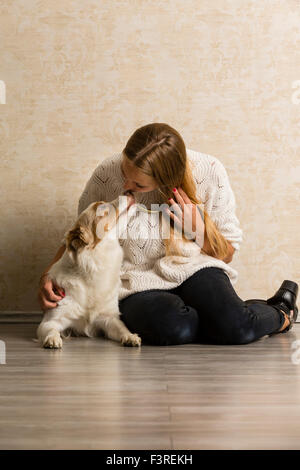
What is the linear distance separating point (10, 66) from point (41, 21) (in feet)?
0.91

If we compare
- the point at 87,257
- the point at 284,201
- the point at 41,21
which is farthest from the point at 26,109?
the point at 284,201

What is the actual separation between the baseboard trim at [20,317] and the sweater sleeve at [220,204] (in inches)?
43.4

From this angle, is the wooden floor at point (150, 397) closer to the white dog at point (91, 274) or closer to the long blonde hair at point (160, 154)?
the white dog at point (91, 274)

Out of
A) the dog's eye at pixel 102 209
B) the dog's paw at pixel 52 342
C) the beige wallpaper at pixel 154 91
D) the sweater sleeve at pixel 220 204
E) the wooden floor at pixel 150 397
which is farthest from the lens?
the beige wallpaper at pixel 154 91

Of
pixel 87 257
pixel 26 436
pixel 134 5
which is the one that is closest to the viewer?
pixel 26 436

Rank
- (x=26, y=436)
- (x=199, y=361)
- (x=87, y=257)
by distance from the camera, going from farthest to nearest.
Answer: (x=87, y=257), (x=199, y=361), (x=26, y=436)

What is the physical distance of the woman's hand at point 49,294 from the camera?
2424mm

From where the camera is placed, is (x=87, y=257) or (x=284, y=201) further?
(x=284, y=201)

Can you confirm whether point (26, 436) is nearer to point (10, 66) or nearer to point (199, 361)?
point (199, 361)

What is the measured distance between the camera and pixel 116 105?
3.01 m

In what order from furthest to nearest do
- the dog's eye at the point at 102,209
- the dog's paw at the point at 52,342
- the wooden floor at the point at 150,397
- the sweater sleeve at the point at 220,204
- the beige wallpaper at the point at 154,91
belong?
1. the beige wallpaper at the point at 154,91
2. the sweater sleeve at the point at 220,204
3. the dog's eye at the point at 102,209
4. the dog's paw at the point at 52,342
5. the wooden floor at the point at 150,397

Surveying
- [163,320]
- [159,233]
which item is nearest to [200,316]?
[163,320]

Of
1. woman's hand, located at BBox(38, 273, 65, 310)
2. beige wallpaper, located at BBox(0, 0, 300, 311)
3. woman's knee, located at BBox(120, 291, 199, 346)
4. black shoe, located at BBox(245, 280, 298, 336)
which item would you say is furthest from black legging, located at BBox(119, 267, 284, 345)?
beige wallpaper, located at BBox(0, 0, 300, 311)

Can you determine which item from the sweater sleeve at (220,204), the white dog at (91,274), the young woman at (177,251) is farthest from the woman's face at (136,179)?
the sweater sleeve at (220,204)
